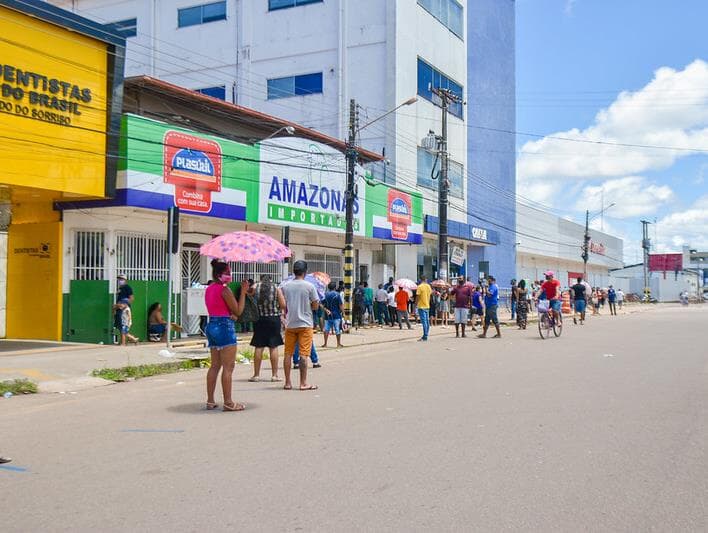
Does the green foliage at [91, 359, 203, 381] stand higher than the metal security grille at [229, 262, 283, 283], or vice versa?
the metal security grille at [229, 262, 283, 283]

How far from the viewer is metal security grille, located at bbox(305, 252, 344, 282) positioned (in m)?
25.8

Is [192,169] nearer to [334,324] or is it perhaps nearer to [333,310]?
[333,310]

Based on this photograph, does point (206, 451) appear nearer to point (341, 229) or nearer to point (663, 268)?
point (341, 229)

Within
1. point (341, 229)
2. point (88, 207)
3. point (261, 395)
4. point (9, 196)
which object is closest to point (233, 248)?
point (261, 395)

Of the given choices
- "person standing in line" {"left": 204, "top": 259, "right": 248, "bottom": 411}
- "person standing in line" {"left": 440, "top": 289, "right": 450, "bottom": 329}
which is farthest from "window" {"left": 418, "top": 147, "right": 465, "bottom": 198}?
"person standing in line" {"left": 204, "top": 259, "right": 248, "bottom": 411}

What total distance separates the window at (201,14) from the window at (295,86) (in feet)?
16.4

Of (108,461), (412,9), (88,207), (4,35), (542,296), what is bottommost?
(108,461)

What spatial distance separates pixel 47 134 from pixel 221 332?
868 centimetres

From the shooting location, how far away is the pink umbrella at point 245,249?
1251 cm

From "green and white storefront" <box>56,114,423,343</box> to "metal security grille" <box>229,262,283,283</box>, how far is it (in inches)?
1.4

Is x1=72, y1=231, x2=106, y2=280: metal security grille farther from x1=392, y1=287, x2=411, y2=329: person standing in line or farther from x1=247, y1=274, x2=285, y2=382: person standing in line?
x1=392, y1=287, x2=411, y2=329: person standing in line

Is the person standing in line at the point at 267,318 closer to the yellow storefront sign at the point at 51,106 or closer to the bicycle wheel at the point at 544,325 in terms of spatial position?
the yellow storefront sign at the point at 51,106

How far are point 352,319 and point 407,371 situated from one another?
41.6 ft

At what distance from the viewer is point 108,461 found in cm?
620
